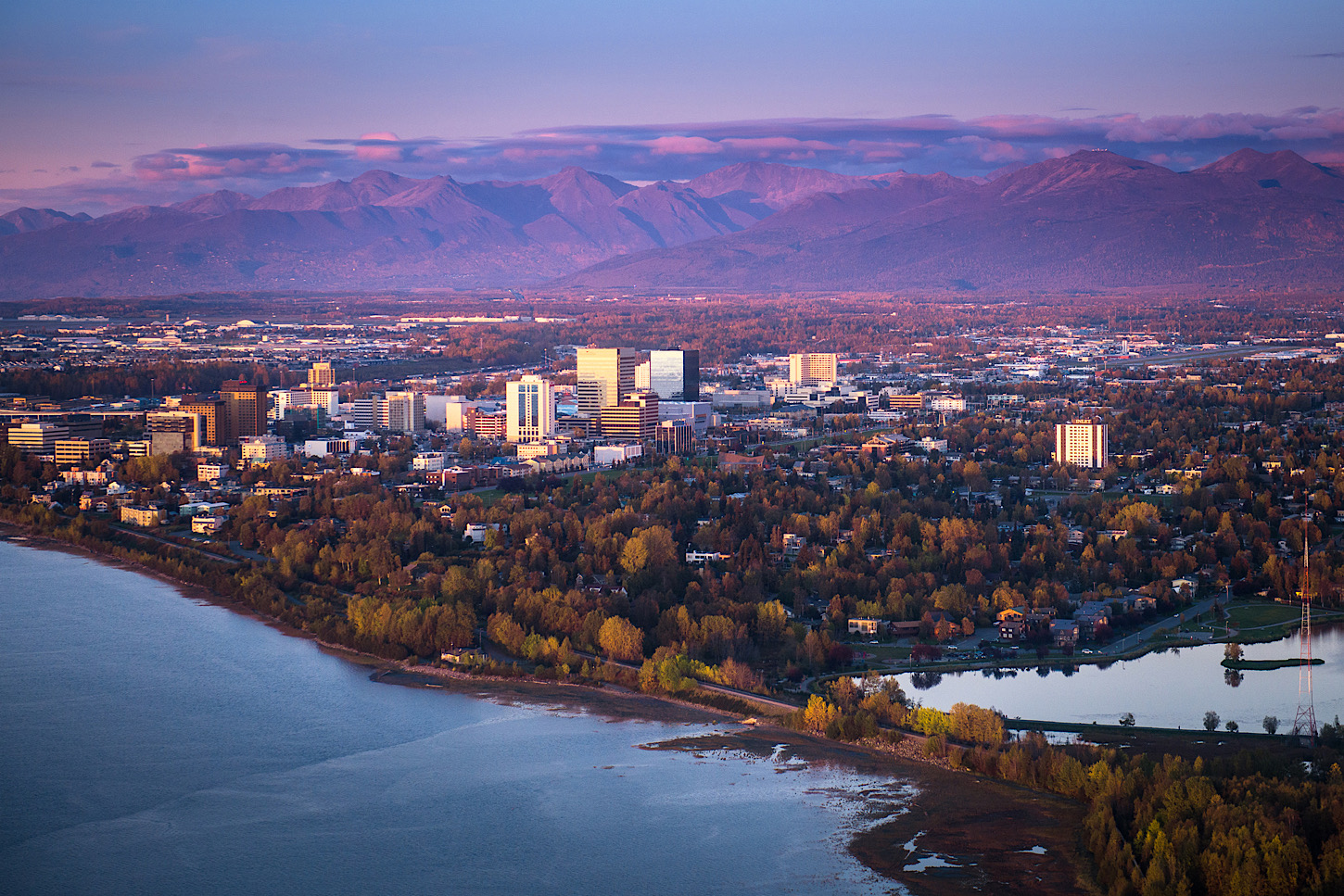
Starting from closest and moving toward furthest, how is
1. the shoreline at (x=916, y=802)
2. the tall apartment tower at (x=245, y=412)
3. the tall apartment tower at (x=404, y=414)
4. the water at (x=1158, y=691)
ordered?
the shoreline at (x=916, y=802)
the water at (x=1158, y=691)
the tall apartment tower at (x=245, y=412)
the tall apartment tower at (x=404, y=414)

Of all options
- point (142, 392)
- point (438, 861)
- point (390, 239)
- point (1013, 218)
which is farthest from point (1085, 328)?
point (390, 239)

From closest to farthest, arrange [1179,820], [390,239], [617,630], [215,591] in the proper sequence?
1. [1179,820]
2. [617,630]
3. [215,591]
4. [390,239]

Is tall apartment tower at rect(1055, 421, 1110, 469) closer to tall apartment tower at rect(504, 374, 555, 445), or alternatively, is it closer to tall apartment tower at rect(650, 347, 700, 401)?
tall apartment tower at rect(504, 374, 555, 445)

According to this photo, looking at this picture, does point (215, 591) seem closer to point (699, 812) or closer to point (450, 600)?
point (450, 600)

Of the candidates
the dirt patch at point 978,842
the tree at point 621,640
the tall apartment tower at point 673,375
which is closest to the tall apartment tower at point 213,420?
the tall apartment tower at point 673,375

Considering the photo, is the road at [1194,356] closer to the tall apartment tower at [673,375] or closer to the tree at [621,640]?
the tall apartment tower at [673,375]

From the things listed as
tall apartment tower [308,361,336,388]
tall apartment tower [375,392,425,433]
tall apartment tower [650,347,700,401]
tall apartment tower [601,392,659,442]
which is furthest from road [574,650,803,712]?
tall apartment tower [308,361,336,388]
